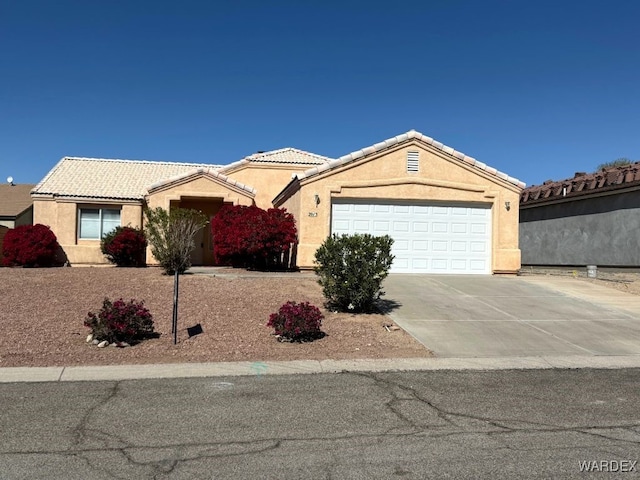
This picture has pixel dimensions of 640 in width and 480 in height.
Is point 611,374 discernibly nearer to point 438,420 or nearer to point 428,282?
point 438,420

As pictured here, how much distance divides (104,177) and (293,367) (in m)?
18.2

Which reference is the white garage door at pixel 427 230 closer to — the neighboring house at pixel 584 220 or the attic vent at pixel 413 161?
the attic vent at pixel 413 161

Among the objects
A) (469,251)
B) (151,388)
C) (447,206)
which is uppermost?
(447,206)

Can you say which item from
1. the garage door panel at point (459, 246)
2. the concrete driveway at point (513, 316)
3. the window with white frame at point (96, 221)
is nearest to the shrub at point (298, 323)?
the concrete driveway at point (513, 316)

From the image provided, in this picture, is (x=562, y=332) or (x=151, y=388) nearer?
(x=151, y=388)

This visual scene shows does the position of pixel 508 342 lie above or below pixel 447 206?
below

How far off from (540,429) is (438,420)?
0.99 m

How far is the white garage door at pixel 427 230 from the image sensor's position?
17.8 meters

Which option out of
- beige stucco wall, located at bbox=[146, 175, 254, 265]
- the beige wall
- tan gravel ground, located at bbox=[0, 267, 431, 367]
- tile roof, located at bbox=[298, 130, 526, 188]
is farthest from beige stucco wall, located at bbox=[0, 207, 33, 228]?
tile roof, located at bbox=[298, 130, 526, 188]

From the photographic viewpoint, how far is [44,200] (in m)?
21.1

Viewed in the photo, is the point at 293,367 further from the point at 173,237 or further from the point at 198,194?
the point at 198,194

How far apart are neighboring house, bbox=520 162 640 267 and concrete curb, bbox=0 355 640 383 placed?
11.5 meters

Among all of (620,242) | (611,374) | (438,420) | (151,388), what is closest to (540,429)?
(438,420)

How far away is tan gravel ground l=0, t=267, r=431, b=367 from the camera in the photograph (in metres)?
8.96
